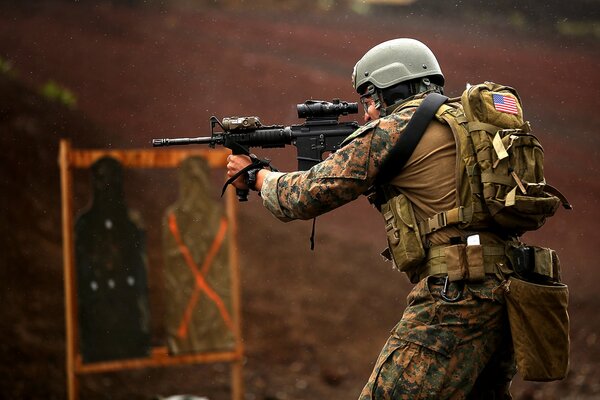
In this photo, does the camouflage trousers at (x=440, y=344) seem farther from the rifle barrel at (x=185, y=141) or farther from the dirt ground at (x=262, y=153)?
the dirt ground at (x=262, y=153)

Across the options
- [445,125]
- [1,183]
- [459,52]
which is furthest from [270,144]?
[459,52]

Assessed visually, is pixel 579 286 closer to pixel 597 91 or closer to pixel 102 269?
pixel 597 91

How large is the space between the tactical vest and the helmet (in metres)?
0.21

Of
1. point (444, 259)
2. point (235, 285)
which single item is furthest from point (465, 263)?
point (235, 285)

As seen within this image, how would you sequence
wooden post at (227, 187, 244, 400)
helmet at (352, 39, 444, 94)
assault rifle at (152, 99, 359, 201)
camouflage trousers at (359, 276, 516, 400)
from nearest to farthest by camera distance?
camouflage trousers at (359, 276, 516, 400)
helmet at (352, 39, 444, 94)
assault rifle at (152, 99, 359, 201)
wooden post at (227, 187, 244, 400)

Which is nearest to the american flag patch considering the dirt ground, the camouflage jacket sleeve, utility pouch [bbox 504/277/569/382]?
the camouflage jacket sleeve

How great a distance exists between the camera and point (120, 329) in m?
5.91

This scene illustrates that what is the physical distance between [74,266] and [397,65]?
10.2 feet

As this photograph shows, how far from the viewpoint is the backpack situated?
3.24 m

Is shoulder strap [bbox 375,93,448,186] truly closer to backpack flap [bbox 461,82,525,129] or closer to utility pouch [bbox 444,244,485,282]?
backpack flap [bbox 461,82,525,129]

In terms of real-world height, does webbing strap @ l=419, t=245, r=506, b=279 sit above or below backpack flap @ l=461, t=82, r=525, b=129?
below

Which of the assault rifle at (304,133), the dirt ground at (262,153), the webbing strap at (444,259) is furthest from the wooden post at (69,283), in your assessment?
the webbing strap at (444,259)

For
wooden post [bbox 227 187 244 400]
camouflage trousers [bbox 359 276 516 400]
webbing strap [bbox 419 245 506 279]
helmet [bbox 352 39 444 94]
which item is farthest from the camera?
wooden post [bbox 227 187 244 400]

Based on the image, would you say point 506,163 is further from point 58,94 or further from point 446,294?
point 58,94
